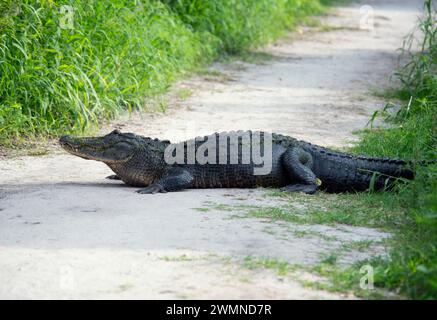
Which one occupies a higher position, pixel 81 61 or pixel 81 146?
pixel 81 61

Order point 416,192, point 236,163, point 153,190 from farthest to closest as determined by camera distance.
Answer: point 236,163 → point 153,190 → point 416,192

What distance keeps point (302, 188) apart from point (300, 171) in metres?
0.16

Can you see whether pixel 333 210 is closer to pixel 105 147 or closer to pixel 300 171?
pixel 300 171

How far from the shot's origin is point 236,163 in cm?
767

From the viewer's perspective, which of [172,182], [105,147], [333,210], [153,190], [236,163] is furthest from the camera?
[105,147]

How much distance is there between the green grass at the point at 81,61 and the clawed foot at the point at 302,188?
2839mm

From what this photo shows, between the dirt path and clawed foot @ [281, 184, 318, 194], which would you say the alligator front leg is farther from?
clawed foot @ [281, 184, 318, 194]

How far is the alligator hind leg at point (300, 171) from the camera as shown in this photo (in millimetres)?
7512

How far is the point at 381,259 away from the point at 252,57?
11.0 meters

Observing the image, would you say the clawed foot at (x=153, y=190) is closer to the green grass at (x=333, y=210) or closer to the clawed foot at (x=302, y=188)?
the green grass at (x=333, y=210)

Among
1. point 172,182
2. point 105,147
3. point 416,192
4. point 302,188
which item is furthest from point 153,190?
point 416,192

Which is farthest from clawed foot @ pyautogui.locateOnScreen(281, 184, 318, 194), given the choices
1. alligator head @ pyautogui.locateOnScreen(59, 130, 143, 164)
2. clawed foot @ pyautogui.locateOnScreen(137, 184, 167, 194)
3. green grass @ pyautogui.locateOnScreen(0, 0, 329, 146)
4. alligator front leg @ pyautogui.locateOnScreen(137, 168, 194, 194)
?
green grass @ pyautogui.locateOnScreen(0, 0, 329, 146)

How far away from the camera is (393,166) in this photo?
7.52 metres
